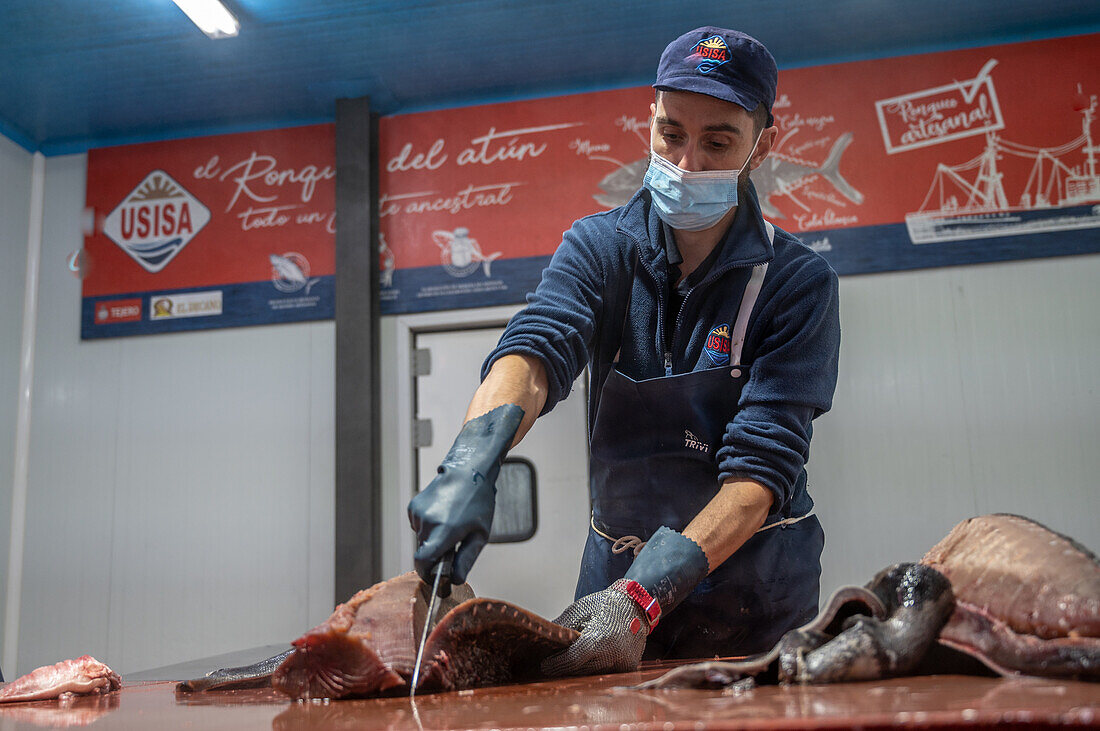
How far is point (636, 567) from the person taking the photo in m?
1.38

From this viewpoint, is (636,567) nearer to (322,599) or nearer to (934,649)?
(934,649)

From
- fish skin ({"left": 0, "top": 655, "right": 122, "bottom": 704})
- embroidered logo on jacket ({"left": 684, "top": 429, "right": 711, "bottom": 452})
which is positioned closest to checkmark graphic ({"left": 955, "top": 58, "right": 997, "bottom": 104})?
embroidered logo on jacket ({"left": 684, "top": 429, "right": 711, "bottom": 452})

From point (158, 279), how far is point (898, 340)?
162 inches

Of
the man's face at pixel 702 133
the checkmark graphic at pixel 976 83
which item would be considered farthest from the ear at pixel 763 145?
the checkmark graphic at pixel 976 83

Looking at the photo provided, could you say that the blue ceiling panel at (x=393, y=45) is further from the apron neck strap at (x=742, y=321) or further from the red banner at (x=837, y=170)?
the apron neck strap at (x=742, y=321)

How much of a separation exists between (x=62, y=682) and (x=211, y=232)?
4.14 meters

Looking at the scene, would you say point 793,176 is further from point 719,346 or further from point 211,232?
point 211,232

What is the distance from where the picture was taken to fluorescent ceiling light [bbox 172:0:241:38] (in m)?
4.00

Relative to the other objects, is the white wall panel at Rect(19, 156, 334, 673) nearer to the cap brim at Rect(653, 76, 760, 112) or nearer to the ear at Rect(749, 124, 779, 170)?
the ear at Rect(749, 124, 779, 170)

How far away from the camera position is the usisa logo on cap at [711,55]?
5.17 ft

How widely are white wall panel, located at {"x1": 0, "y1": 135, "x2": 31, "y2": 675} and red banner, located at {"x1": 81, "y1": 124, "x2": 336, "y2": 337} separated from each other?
40 centimetres

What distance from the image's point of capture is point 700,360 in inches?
66.7

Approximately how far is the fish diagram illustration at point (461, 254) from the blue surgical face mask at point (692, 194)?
3000 mm

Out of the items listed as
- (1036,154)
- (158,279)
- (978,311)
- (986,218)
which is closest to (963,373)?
(978,311)
